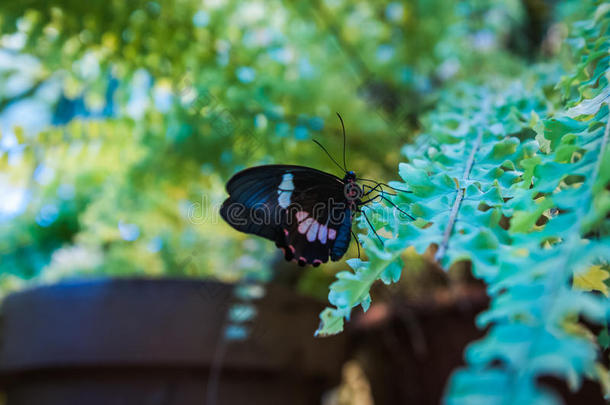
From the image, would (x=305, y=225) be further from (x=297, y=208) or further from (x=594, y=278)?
(x=594, y=278)

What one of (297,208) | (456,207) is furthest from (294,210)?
(456,207)

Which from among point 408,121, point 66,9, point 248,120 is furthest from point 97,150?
point 408,121

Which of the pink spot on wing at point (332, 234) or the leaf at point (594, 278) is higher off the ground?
the pink spot on wing at point (332, 234)

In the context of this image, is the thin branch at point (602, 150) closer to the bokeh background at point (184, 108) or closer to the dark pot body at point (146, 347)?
the bokeh background at point (184, 108)

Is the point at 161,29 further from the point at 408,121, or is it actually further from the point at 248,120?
the point at 408,121

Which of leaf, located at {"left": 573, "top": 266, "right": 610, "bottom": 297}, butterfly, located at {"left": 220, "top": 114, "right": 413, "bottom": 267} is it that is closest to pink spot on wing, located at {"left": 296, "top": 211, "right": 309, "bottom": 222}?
butterfly, located at {"left": 220, "top": 114, "right": 413, "bottom": 267}

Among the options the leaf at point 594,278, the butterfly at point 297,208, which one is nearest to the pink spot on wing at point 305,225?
the butterfly at point 297,208

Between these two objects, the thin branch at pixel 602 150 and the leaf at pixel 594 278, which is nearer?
the thin branch at pixel 602 150
